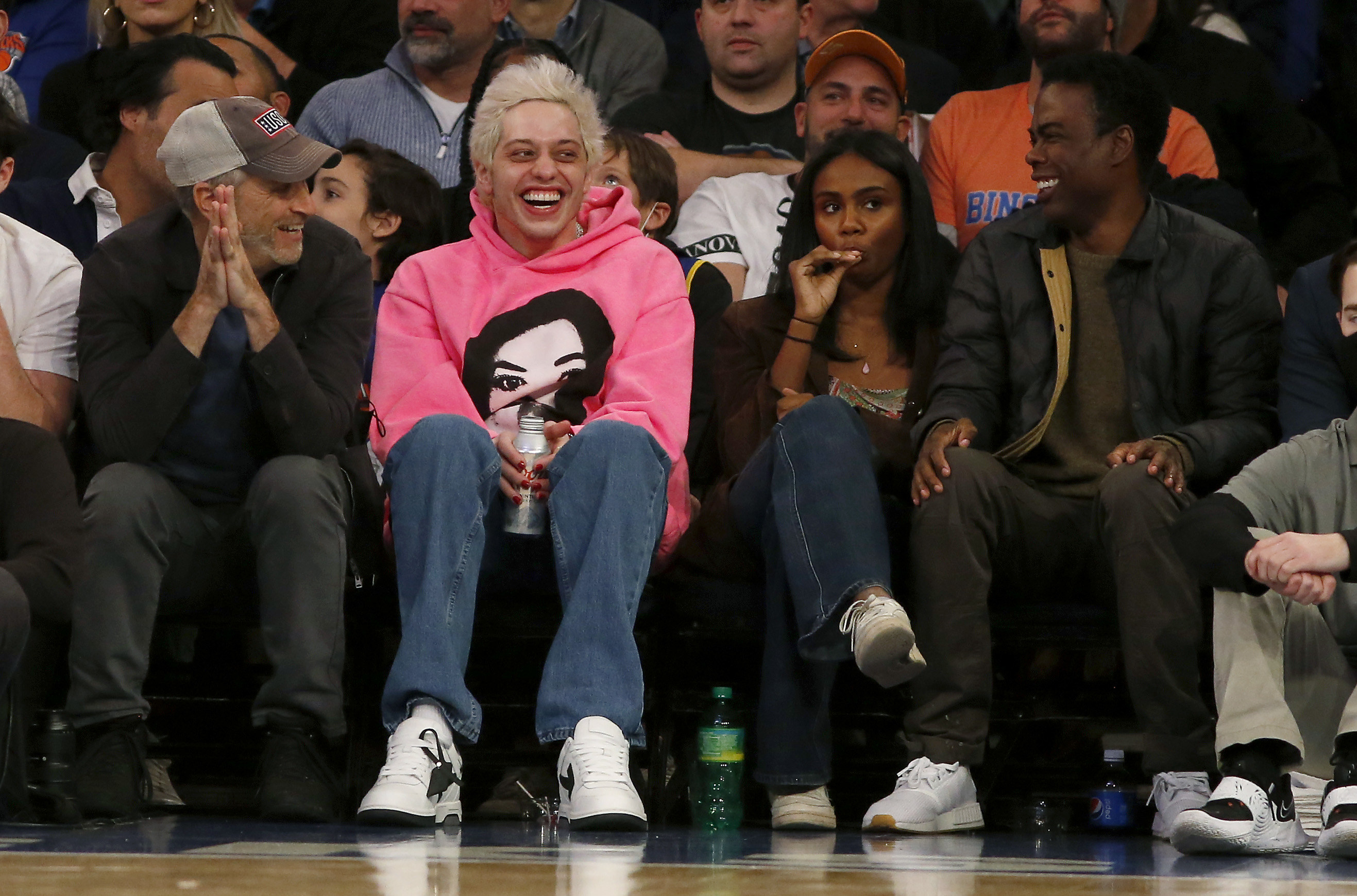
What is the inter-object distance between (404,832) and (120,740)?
1.86 feet

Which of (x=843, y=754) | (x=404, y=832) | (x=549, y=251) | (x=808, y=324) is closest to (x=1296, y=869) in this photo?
(x=843, y=754)

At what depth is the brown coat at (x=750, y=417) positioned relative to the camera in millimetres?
3400

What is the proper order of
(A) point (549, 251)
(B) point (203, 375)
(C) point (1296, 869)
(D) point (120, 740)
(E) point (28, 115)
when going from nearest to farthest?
1. (C) point (1296, 869)
2. (D) point (120, 740)
3. (B) point (203, 375)
4. (A) point (549, 251)
5. (E) point (28, 115)

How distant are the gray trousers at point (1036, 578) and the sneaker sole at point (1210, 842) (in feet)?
1.04

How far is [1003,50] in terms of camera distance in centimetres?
563

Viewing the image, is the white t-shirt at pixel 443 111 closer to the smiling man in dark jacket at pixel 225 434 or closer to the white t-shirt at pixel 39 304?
the smiling man in dark jacket at pixel 225 434

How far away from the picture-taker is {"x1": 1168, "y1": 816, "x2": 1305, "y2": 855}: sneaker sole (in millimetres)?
2713

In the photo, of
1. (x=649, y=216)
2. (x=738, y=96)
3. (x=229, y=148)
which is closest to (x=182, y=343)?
(x=229, y=148)

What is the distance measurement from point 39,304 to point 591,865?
1805 millimetres

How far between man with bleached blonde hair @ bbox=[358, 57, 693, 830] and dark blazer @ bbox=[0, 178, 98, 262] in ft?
2.85

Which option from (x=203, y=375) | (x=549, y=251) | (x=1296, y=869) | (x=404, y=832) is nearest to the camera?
(x=1296, y=869)

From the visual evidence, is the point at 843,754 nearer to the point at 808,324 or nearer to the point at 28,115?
the point at 808,324

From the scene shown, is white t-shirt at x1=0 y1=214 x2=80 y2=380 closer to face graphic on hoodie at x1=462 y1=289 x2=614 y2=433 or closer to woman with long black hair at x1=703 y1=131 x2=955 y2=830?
face graphic on hoodie at x1=462 y1=289 x2=614 y2=433

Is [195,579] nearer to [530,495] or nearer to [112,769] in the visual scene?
[112,769]
